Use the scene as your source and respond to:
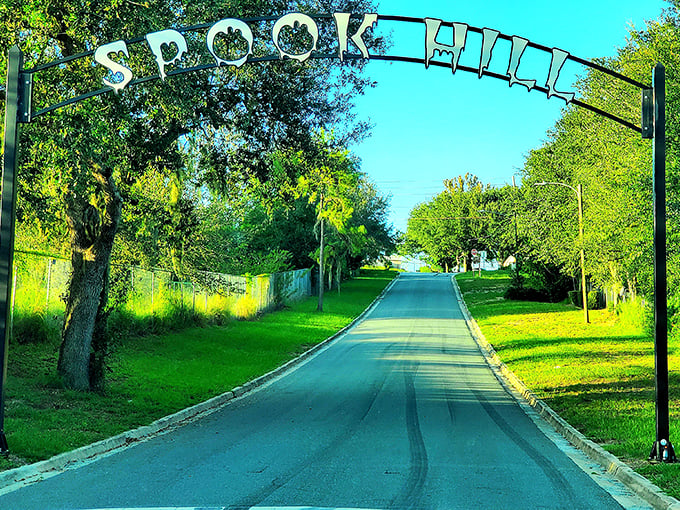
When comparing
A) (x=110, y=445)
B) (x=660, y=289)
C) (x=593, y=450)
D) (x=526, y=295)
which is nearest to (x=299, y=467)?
(x=110, y=445)

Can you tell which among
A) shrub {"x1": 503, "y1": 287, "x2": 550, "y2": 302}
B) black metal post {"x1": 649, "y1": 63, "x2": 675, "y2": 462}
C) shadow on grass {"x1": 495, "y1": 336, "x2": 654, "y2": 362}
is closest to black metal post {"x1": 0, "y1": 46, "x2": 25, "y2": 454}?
black metal post {"x1": 649, "y1": 63, "x2": 675, "y2": 462}

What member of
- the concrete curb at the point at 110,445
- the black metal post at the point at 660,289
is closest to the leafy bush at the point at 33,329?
the concrete curb at the point at 110,445

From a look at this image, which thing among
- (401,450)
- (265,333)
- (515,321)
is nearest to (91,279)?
(401,450)

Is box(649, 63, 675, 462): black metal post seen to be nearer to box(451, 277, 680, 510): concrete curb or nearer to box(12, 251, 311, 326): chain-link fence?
box(451, 277, 680, 510): concrete curb

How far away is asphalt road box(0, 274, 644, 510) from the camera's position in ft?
24.6

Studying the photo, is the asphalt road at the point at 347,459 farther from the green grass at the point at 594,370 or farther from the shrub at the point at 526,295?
the shrub at the point at 526,295

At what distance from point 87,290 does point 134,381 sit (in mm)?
3351

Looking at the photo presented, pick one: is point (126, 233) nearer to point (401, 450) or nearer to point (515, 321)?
point (401, 450)

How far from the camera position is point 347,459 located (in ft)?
31.8

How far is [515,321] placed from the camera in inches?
1592

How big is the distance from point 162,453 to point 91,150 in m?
4.94

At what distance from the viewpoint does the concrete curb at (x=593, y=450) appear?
7500 mm

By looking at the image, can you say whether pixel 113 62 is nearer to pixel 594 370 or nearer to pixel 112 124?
pixel 112 124

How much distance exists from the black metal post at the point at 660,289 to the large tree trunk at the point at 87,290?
9.76 metres
